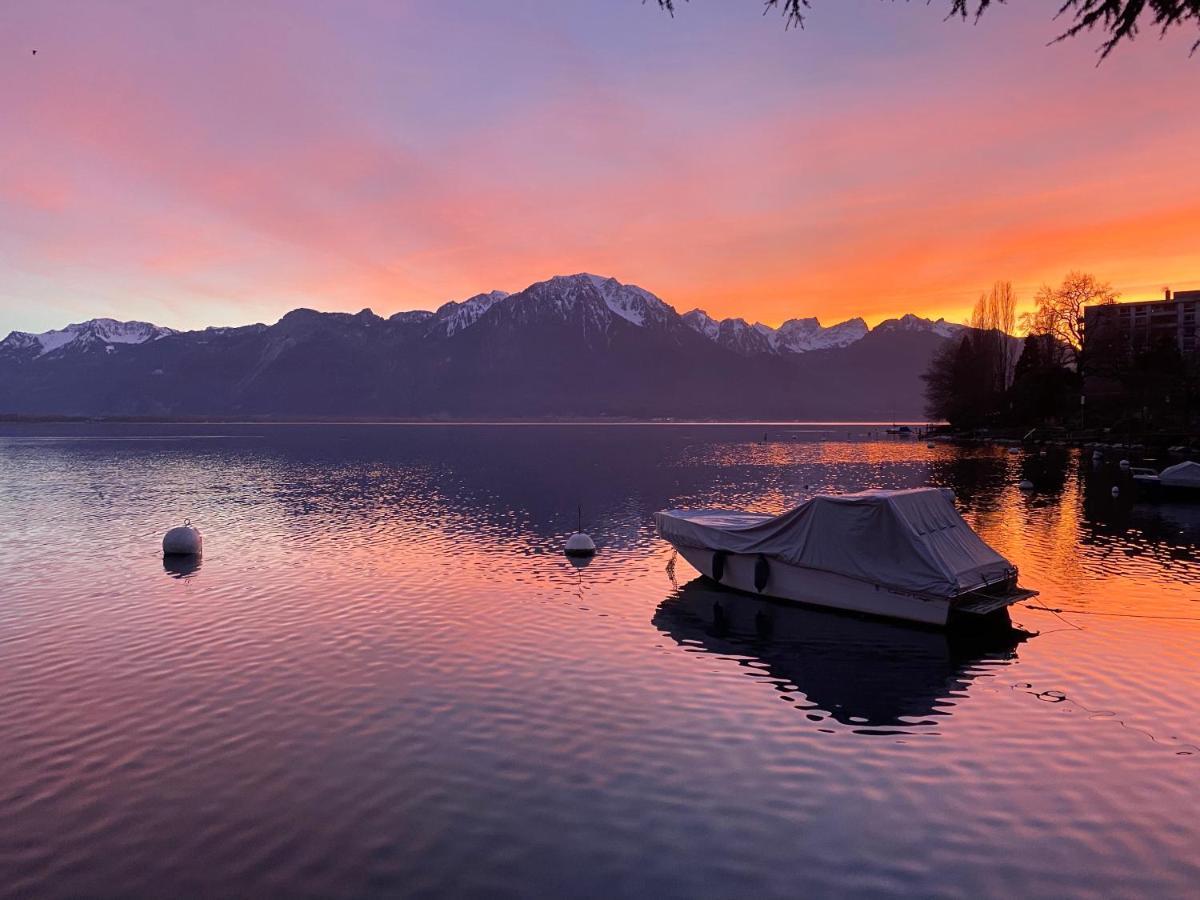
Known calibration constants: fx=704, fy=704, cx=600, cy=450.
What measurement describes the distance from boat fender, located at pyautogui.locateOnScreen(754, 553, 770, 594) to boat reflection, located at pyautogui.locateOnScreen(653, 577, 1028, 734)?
37.7 inches

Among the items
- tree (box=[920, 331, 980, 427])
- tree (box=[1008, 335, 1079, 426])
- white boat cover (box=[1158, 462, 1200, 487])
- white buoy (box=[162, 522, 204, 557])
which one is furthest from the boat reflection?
tree (box=[920, 331, 980, 427])

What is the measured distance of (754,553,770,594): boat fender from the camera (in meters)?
30.6

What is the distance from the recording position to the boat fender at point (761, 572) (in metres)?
Result: 30.6

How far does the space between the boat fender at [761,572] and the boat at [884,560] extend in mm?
43

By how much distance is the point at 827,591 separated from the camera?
1141 inches

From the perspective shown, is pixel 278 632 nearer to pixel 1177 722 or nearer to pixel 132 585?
pixel 132 585

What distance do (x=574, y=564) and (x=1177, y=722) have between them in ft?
88.7

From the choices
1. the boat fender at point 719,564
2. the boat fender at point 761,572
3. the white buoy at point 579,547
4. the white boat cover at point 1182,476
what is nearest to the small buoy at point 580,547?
the white buoy at point 579,547

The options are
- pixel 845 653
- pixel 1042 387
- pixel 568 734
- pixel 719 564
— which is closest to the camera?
pixel 568 734

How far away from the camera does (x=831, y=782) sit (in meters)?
15.1

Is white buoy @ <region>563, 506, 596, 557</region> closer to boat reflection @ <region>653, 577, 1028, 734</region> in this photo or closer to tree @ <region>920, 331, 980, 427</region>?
boat reflection @ <region>653, 577, 1028, 734</region>

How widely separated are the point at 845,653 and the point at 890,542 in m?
5.14

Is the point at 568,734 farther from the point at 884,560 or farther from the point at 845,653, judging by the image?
the point at 884,560

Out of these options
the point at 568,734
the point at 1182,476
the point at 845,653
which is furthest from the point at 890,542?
the point at 1182,476
